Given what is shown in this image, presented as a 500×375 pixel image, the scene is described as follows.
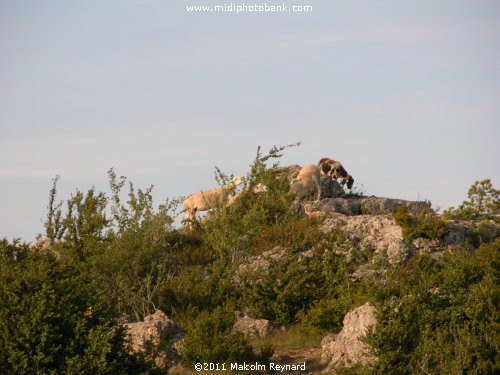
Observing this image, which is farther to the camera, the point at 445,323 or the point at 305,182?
the point at 305,182

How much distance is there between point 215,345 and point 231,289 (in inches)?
176

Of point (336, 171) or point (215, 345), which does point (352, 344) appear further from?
point (336, 171)

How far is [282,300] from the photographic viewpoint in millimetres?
20219

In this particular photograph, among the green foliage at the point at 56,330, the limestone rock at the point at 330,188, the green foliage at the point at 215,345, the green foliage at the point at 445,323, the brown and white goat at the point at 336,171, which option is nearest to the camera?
the green foliage at the point at 56,330

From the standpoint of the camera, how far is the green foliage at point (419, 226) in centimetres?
2231

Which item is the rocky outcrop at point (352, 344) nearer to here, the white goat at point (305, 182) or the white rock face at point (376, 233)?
the white rock face at point (376, 233)

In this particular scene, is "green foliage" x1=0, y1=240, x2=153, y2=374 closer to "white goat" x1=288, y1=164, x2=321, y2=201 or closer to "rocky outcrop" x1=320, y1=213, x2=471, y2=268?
"rocky outcrop" x1=320, y1=213, x2=471, y2=268

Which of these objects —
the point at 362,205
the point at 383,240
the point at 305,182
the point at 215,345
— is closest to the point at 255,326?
the point at 215,345

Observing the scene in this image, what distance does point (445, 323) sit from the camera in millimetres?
16703

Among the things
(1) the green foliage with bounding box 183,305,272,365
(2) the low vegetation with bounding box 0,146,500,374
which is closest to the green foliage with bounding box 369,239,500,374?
(2) the low vegetation with bounding box 0,146,500,374

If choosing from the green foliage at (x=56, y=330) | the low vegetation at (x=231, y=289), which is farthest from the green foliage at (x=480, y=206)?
the green foliage at (x=56, y=330)

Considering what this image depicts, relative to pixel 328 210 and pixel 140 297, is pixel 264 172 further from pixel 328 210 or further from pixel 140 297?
pixel 140 297

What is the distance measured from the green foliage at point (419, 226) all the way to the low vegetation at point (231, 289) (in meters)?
0.04

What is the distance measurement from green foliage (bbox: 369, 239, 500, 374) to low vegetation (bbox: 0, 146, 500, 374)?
0.03m
